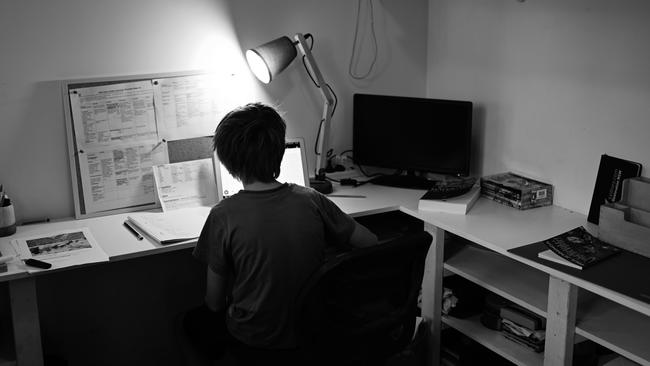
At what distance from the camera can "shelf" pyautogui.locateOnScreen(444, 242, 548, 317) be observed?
2.37 m

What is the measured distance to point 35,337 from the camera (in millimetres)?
2188

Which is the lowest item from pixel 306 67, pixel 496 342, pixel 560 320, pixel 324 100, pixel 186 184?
pixel 496 342

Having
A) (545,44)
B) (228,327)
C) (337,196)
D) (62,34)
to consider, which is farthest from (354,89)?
(228,327)

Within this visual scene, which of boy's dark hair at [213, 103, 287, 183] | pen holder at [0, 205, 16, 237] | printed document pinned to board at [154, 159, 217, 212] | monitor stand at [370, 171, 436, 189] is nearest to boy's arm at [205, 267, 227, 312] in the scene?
boy's dark hair at [213, 103, 287, 183]

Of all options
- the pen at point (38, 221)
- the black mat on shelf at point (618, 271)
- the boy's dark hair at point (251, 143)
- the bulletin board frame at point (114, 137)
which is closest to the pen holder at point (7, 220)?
the pen at point (38, 221)

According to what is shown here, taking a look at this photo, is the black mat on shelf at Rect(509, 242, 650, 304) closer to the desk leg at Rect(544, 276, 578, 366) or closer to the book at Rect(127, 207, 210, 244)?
the desk leg at Rect(544, 276, 578, 366)

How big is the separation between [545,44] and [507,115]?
36cm

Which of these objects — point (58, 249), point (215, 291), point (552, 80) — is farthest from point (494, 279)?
point (58, 249)

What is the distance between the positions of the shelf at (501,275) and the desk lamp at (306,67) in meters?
0.63

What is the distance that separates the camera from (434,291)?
2.72 metres

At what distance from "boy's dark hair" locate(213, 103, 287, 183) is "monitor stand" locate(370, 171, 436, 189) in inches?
46.2

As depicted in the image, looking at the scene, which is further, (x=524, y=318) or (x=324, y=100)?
(x=324, y=100)

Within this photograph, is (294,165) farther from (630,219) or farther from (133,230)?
(630,219)

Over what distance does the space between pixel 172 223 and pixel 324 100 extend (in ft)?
3.11
